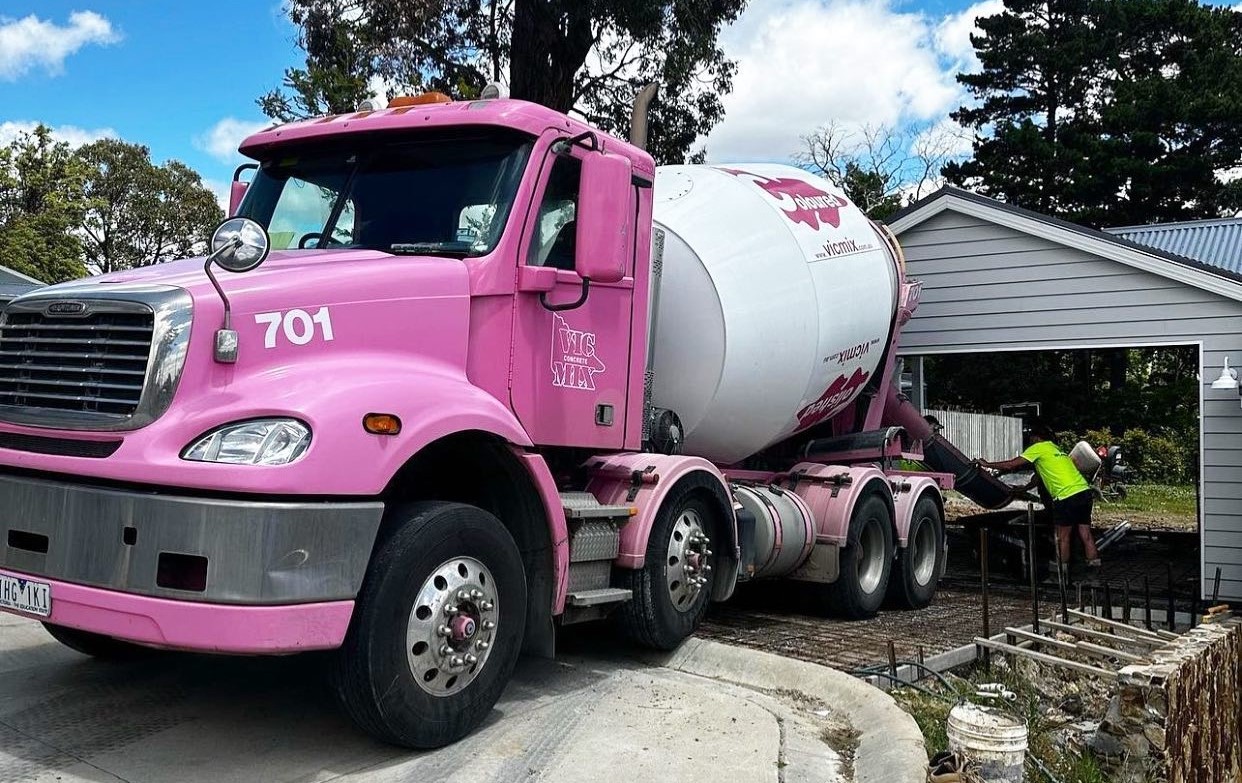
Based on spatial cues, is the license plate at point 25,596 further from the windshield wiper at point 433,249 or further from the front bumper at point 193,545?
the windshield wiper at point 433,249

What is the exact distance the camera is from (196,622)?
12.8ft

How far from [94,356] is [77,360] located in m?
0.12

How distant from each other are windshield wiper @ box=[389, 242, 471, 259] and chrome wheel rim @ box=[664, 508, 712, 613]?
6.98ft

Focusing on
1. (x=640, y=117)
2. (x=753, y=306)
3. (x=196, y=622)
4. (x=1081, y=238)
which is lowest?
(x=196, y=622)

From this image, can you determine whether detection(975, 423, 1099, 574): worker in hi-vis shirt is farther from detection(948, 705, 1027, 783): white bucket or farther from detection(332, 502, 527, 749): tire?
detection(332, 502, 527, 749): tire

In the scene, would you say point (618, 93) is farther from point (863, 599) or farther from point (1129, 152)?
point (1129, 152)

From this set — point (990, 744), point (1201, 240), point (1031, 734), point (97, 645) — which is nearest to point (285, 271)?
point (97, 645)

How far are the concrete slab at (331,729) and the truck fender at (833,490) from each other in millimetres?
2386

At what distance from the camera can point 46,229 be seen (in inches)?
1373

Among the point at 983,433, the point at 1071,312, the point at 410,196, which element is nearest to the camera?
the point at 410,196

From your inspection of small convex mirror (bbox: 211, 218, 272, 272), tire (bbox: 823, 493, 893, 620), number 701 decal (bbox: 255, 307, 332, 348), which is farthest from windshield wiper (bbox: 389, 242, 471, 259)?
tire (bbox: 823, 493, 893, 620)

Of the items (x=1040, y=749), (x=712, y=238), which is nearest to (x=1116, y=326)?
(x=712, y=238)

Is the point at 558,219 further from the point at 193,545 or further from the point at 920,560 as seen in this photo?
the point at 920,560

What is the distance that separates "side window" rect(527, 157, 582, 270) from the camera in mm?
5559
